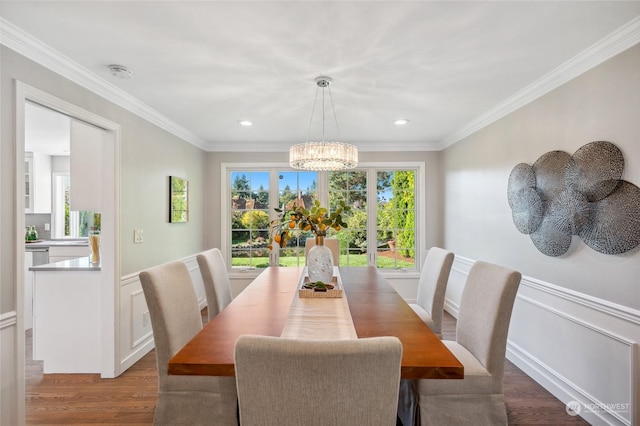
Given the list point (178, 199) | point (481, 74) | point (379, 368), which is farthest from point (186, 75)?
point (379, 368)

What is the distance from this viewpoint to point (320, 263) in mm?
2357

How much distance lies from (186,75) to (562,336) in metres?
3.34

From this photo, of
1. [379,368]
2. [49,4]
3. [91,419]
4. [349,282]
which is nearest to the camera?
[379,368]

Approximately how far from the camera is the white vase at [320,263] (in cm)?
236

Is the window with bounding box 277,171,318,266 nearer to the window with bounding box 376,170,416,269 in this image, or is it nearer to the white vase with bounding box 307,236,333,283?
the window with bounding box 376,170,416,269

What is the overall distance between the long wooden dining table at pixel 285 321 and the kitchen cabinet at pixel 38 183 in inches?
196

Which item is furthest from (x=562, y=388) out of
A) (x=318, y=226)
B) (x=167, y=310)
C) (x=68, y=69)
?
(x=68, y=69)

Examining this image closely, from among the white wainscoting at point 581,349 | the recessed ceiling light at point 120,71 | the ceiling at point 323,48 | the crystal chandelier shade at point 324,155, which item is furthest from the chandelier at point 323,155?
the white wainscoting at point 581,349

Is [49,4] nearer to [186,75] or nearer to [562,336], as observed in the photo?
[186,75]

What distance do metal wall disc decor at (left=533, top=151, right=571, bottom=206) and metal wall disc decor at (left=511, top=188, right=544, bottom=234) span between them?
0.07 m

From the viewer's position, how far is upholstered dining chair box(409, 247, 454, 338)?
2506 mm

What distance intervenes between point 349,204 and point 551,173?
9.34 feet

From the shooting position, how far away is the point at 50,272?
284 centimetres

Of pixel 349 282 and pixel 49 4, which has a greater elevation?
pixel 49 4
